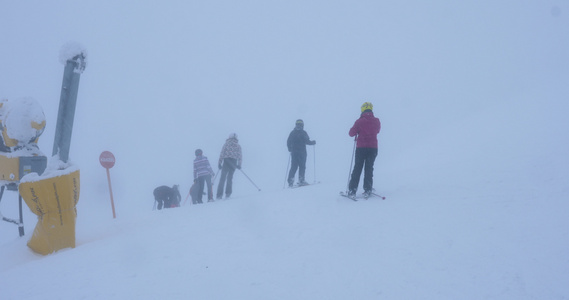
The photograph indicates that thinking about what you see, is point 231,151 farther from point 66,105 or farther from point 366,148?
point 66,105

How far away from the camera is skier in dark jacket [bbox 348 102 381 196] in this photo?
5.93 m

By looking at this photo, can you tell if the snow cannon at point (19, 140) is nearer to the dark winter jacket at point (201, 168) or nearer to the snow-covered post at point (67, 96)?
the snow-covered post at point (67, 96)

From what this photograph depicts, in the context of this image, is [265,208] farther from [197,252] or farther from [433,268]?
[433,268]

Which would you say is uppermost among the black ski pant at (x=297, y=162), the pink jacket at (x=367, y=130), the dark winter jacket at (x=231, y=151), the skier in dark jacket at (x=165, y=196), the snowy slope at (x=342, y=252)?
the pink jacket at (x=367, y=130)

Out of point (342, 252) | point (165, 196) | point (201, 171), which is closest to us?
point (342, 252)

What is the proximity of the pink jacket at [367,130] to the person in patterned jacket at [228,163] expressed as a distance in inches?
156

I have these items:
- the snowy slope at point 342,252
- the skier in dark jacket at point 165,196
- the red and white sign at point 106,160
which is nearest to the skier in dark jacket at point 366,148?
the snowy slope at point 342,252

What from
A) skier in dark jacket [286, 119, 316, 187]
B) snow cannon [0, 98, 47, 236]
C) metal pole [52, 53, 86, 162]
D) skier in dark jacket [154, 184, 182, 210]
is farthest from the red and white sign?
skier in dark jacket [286, 119, 316, 187]

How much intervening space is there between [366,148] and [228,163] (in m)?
4.22

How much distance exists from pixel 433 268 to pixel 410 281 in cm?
33

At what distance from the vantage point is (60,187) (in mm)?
4535

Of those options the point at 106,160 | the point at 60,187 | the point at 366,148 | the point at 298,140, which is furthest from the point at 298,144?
the point at 60,187

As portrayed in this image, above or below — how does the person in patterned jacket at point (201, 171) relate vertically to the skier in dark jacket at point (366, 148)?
below

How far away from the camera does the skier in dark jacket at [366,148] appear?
19.5 ft
